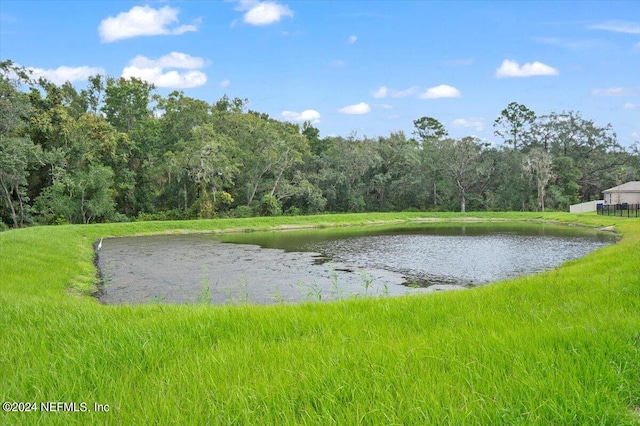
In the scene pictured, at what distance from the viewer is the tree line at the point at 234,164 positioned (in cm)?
3881

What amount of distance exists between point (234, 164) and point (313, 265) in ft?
98.9

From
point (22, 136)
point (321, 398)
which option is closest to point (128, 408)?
point (321, 398)

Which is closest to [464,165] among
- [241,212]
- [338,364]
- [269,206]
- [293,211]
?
[293,211]

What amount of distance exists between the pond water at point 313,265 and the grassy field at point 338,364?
4.53 meters

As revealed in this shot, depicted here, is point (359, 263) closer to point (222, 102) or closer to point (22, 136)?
point (22, 136)

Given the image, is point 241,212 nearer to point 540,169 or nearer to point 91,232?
point 91,232

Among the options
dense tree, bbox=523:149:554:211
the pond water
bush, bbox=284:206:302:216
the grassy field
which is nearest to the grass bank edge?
the pond water

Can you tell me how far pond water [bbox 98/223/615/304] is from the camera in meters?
13.4

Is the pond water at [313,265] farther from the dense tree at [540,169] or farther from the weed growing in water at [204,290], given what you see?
the dense tree at [540,169]

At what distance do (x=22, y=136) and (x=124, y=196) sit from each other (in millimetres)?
11422

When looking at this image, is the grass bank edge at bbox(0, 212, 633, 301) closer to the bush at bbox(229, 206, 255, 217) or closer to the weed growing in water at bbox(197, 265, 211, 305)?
the weed growing in water at bbox(197, 265, 211, 305)

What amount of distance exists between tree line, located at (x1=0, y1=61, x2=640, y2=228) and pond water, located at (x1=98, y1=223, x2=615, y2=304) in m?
12.8

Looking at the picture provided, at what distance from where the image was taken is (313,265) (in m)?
19.1

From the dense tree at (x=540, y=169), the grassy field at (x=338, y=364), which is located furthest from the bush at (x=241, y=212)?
the grassy field at (x=338, y=364)
